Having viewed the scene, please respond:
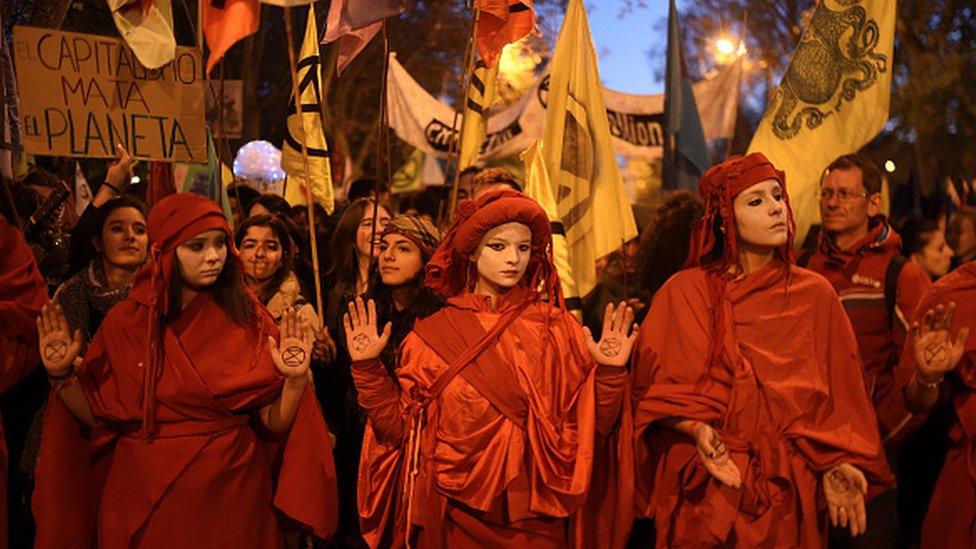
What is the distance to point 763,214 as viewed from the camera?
5469mm

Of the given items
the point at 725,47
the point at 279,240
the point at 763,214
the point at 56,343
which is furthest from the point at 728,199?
the point at 725,47

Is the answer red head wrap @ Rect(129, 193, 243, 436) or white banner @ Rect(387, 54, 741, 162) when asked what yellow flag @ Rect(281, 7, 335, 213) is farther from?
white banner @ Rect(387, 54, 741, 162)

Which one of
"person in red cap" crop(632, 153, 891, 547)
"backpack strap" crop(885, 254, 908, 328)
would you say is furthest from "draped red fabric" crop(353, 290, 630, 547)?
"backpack strap" crop(885, 254, 908, 328)

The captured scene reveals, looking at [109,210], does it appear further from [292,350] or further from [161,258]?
[292,350]

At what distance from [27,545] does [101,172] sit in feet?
24.6

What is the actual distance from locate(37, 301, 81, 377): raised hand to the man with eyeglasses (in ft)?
11.3

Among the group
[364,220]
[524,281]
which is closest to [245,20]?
[364,220]

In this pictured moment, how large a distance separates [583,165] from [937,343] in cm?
246

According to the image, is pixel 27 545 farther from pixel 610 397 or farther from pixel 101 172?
pixel 101 172

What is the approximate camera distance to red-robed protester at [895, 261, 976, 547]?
555cm

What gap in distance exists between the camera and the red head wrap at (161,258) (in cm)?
546

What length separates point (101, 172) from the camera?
543 inches

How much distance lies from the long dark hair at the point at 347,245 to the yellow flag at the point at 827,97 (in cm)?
217

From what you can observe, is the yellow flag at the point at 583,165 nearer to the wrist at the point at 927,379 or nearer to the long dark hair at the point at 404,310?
the long dark hair at the point at 404,310
